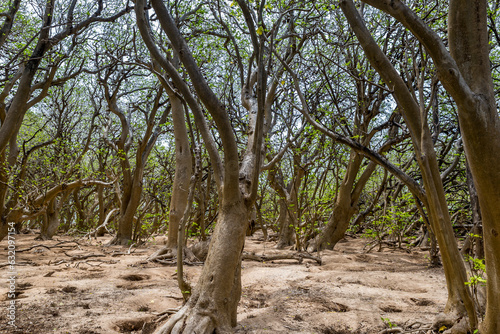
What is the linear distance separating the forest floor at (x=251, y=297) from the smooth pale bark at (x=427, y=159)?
32.8 inches

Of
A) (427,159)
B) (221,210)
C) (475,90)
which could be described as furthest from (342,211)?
(475,90)

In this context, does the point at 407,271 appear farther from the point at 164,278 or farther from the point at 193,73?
the point at 193,73

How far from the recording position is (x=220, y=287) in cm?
308

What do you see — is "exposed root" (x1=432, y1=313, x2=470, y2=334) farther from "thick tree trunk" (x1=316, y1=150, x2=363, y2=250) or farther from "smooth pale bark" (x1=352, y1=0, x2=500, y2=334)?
"thick tree trunk" (x1=316, y1=150, x2=363, y2=250)

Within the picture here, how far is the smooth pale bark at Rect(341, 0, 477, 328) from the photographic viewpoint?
2.89 m

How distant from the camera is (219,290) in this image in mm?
3074

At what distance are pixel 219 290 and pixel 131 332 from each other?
47.6 inches

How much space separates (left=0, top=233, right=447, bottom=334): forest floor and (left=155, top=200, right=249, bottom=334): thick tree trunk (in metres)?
0.40

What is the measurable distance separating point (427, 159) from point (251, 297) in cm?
319

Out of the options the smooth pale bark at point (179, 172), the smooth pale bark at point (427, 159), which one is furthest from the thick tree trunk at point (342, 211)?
the smooth pale bark at point (427, 159)

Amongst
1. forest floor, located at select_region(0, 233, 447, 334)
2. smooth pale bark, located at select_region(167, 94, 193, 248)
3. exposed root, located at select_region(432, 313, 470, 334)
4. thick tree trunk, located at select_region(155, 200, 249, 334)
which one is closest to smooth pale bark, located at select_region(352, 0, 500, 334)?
exposed root, located at select_region(432, 313, 470, 334)

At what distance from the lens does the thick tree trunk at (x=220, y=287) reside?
2.95 meters

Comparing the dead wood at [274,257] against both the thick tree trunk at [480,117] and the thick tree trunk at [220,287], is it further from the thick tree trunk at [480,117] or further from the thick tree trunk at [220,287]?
the thick tree trunk at [480,117]

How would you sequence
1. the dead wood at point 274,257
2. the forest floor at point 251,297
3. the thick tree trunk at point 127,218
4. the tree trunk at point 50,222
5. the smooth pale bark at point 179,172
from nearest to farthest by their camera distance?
the forest floor at point 251,297, the smooth pale bark at point 179,172, the dead wood at point 274,257, the thick tree trunk at point 127,218, the tree trunk at point 50,222
